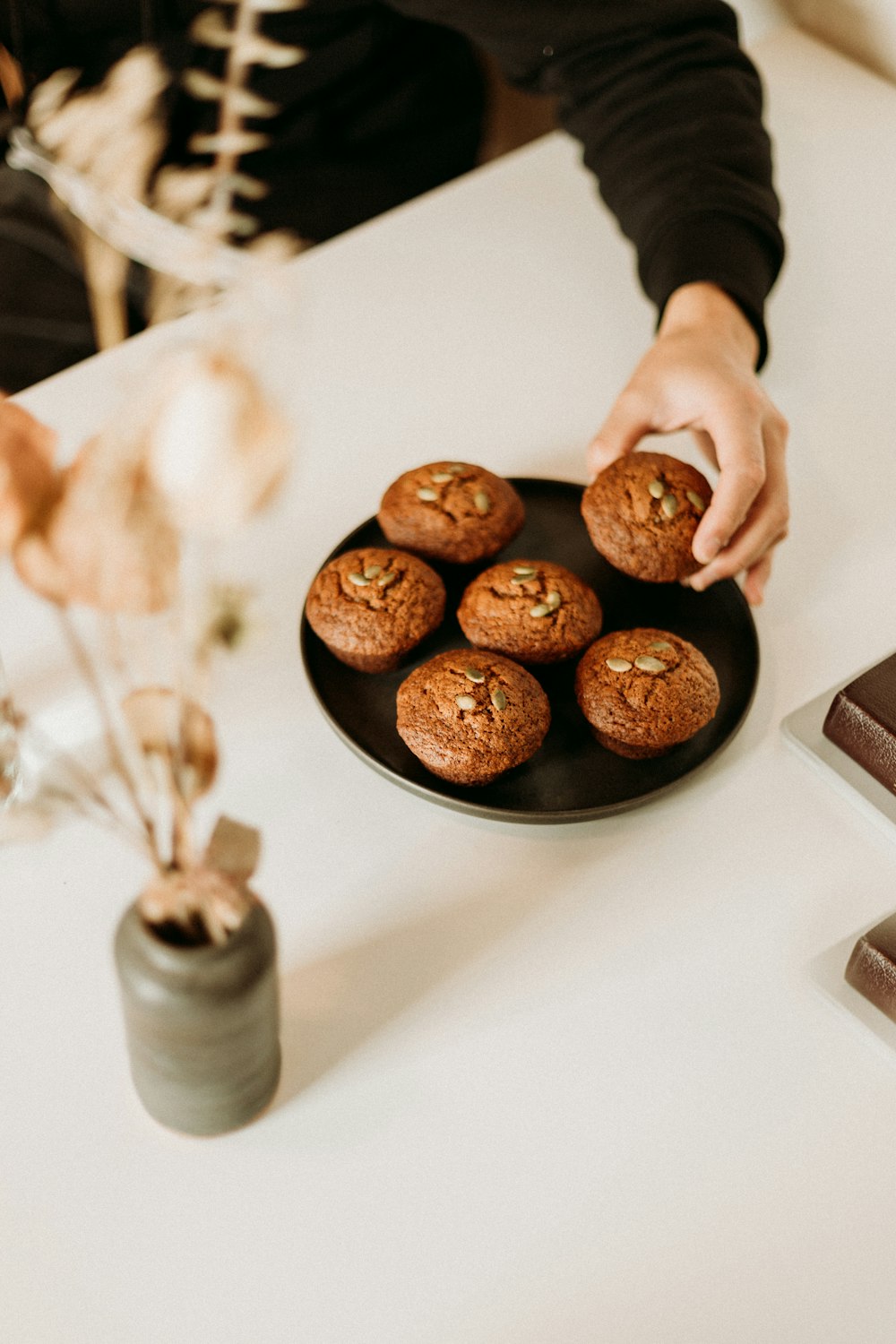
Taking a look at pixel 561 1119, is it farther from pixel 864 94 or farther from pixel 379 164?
pixel 864 94

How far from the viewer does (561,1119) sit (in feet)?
2.65

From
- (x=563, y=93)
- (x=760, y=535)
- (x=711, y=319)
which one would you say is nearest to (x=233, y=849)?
(x=760, y=535)

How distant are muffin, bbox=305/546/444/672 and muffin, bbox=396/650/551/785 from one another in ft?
0.16

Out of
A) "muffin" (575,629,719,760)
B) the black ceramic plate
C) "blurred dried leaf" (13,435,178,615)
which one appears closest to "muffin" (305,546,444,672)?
the black ceramic plate

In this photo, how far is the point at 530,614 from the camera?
962mm

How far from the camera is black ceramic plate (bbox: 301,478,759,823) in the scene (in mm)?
911

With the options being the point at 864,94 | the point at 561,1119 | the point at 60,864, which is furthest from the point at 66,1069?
the point at 864,94

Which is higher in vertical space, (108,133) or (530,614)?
(108,133)

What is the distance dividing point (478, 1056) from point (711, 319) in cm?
75

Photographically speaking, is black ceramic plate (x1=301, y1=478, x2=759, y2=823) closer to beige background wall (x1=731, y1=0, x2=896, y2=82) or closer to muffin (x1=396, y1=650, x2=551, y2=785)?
muffin (x1=396, y1=650, x2=551, y2=785)

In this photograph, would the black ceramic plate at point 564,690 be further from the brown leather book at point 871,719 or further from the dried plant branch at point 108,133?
the dried plant branch at point 108,133

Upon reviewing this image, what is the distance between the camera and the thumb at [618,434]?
1.11 m

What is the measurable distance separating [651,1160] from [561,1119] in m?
0.06

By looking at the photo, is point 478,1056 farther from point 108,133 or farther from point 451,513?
point 108,133
